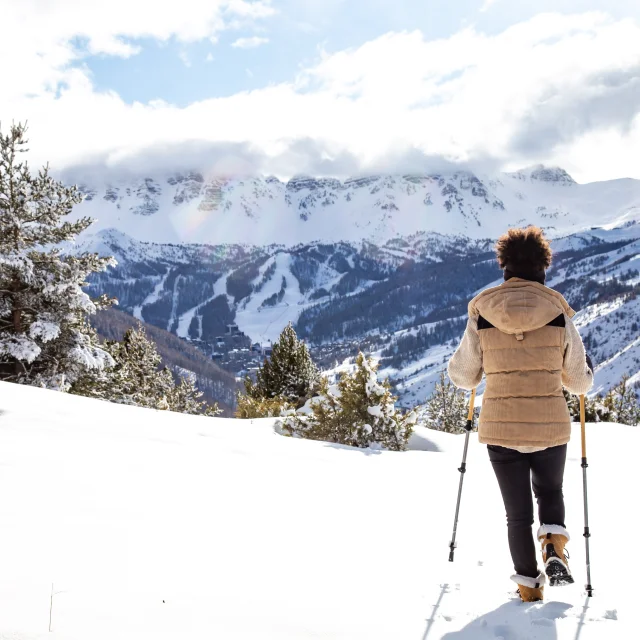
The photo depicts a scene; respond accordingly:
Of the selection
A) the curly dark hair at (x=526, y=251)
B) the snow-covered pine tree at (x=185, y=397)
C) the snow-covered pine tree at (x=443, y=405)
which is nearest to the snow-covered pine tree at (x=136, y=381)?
the snow-covered pine tree at (x=185, y=397)

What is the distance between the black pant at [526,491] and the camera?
3645 mm

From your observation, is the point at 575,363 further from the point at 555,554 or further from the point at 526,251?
the point at 555,554

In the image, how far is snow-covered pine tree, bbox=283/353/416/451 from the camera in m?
12.4

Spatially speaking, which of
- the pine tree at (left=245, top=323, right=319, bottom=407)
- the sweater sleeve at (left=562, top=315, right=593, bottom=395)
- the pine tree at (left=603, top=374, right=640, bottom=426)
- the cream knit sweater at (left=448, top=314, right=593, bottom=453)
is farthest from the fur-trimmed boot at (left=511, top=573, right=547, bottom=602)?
the pine tree at (left=603, top=374, right=640, bottom=426)

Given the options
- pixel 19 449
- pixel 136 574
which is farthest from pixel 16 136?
pixel 136 574

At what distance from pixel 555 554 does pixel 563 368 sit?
131 cm

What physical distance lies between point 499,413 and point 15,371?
15771mm

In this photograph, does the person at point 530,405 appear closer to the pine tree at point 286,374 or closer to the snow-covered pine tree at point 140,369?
the snow-covered pine tree at point 140,369

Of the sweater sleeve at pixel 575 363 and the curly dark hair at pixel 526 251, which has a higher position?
the curly dark hair at pixel 526 251

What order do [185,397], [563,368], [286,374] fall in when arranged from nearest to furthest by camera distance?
[563,368], [286,374], [185,397]

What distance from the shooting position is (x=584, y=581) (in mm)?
4109

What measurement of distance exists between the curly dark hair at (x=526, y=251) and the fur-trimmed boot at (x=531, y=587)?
214 cm

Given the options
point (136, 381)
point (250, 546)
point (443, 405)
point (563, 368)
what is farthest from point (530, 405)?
point (443, 405)

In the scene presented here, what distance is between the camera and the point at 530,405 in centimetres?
363
